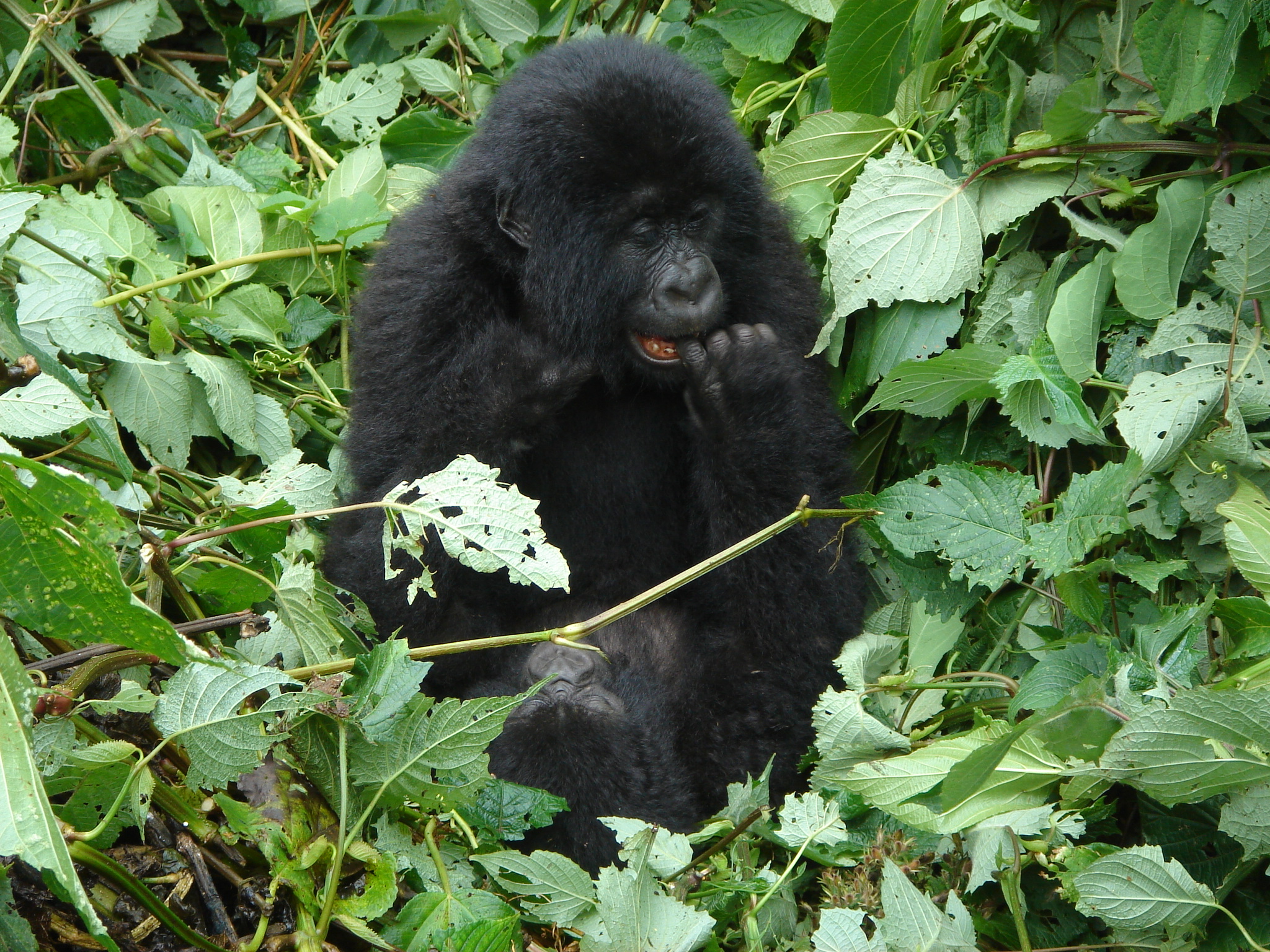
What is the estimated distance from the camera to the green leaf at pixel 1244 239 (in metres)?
2.53

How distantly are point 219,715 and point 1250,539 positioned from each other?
1.93 metres

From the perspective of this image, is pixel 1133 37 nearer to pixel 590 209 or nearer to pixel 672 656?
pixel 590 209

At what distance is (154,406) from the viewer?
3.13 m

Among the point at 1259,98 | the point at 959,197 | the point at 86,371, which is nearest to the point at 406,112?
the point at 86,371

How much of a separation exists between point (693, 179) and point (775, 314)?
0.45m

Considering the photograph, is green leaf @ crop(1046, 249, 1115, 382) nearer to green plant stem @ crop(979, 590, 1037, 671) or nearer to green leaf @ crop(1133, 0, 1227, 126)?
green leaf @ crop(1133, 0, 1227, 126)

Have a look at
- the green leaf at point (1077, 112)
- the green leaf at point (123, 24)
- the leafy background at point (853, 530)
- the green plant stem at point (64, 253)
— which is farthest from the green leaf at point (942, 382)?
the green leaf at point (123, 24)

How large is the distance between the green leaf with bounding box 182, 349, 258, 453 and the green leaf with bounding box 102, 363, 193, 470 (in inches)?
2.2

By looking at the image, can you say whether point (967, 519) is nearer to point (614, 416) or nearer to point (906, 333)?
point (906, 333)

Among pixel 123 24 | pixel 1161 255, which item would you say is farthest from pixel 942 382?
pixel 123 24

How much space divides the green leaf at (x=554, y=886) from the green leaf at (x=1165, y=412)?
1.44 metres

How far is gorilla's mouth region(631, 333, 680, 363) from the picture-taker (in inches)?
112

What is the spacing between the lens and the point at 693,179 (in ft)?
8.96

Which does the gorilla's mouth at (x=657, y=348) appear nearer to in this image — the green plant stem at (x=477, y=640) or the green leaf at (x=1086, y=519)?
the green plant stem at (x=477, y=640)
